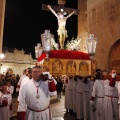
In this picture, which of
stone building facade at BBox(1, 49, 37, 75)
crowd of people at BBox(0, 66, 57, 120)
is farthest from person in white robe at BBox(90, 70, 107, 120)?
stone building facade at BBox(1, 49, 37, 75)

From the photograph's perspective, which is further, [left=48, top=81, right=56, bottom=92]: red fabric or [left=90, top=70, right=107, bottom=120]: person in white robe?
[left=90, top=70, right=107, bottom=120]: person in white robe

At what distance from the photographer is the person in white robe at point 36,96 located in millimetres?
3338

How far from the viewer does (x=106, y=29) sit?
1046 centimetres

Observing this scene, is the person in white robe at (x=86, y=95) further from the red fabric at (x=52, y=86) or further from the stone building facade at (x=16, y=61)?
the stone building facade at (x=16, y=61)

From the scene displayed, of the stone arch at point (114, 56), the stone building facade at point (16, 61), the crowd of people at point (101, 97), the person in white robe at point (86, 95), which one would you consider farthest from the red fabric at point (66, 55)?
the stone building facade at point (16, 61)

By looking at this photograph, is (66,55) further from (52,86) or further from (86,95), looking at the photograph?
(86,95)

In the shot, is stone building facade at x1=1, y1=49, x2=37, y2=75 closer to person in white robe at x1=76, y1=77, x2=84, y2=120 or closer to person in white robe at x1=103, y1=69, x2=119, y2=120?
person in white robe at x1=76, y1=77, x2=84, y2=120

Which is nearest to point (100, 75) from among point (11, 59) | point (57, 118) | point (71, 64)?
point (71, 64)

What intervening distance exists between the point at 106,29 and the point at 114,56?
174 cm

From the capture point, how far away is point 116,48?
32.1 feet

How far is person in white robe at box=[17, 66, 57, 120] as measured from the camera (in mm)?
3338

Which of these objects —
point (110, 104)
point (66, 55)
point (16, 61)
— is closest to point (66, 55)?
point (66, 55)

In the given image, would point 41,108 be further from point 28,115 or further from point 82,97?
point 82,97

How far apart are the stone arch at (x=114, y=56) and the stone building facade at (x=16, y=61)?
30.6 m
